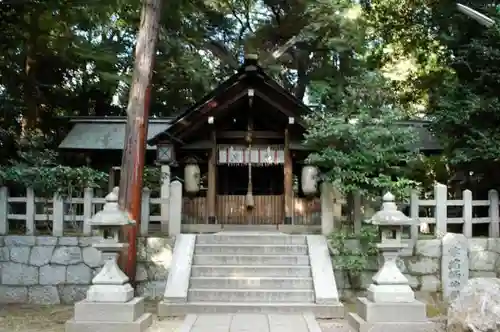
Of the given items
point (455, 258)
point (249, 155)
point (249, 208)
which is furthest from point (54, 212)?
point (455, 258)

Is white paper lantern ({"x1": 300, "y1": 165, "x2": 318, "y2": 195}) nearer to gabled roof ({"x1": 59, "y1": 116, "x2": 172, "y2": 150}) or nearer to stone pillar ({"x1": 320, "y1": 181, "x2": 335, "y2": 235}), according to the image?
stone pillar ({"x1": 320, "y1": 181, "x2": 335, "y2": 235})

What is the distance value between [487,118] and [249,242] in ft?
18.8

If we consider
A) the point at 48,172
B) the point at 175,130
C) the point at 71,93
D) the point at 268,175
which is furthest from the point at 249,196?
the point at 71,93

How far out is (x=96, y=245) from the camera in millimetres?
7609

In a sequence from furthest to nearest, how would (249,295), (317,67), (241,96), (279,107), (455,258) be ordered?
1. (317,67)
2. (241,96)
3. (279,107)
4. (455,258)
5. (249,295)

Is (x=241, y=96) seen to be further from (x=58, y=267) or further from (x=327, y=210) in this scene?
(x=58, y=267)

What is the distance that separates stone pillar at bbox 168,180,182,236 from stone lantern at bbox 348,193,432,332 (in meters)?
4.33

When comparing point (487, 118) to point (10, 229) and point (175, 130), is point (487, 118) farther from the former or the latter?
point (10, 229)

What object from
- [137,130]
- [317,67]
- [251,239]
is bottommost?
[251,239]

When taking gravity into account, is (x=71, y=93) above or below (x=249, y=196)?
above

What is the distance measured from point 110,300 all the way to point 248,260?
321 cm

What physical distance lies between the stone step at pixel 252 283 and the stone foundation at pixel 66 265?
1.17m

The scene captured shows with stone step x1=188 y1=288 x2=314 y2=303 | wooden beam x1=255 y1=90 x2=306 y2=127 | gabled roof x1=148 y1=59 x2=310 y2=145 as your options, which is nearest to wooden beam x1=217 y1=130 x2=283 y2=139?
gabled roof x1=148 y1=59 x2=310 y2=145

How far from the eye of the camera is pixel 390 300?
749 centimetres
